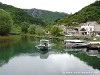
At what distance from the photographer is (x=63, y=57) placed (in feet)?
157

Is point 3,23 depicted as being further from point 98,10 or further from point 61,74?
point 98,10

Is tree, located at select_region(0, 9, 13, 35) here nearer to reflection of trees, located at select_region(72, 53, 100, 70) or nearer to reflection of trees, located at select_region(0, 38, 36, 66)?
reflection of trees, located at select_region(0, 38, 36, 66)

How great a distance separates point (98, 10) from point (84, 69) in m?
124

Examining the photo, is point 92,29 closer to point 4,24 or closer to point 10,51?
point 4,24

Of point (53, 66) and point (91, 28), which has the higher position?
point (91, 28)

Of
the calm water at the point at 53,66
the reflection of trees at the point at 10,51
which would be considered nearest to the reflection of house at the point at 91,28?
the reflection of trees at the point at 10,51

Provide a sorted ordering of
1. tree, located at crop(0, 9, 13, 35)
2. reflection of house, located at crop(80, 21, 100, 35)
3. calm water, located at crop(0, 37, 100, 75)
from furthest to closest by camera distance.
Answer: reflection of house, located at crop(80, 21, 100, 35) → tree, located at crop(0, 9, 13, 35) → calm water, located at crop(0, 37, 100, 75)

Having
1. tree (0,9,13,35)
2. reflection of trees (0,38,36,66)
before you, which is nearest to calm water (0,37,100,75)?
reflection of trees (0,38,36,66)

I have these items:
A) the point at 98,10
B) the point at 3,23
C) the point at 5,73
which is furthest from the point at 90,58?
the point at 98,10

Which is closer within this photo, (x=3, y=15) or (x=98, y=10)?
(x=3, y=15)

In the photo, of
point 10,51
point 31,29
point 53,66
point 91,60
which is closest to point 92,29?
point 31,29

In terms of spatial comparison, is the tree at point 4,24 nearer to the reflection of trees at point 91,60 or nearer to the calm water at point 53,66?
the calm water at point 53,66

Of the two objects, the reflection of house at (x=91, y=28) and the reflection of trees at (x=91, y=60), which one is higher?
the reflection of house at (x=91, y=28)

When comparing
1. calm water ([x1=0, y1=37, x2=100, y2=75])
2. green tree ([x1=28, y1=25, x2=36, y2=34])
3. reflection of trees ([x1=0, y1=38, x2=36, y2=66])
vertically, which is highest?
green tree ([x1=28, y1=25, x2=36, y2=34])
